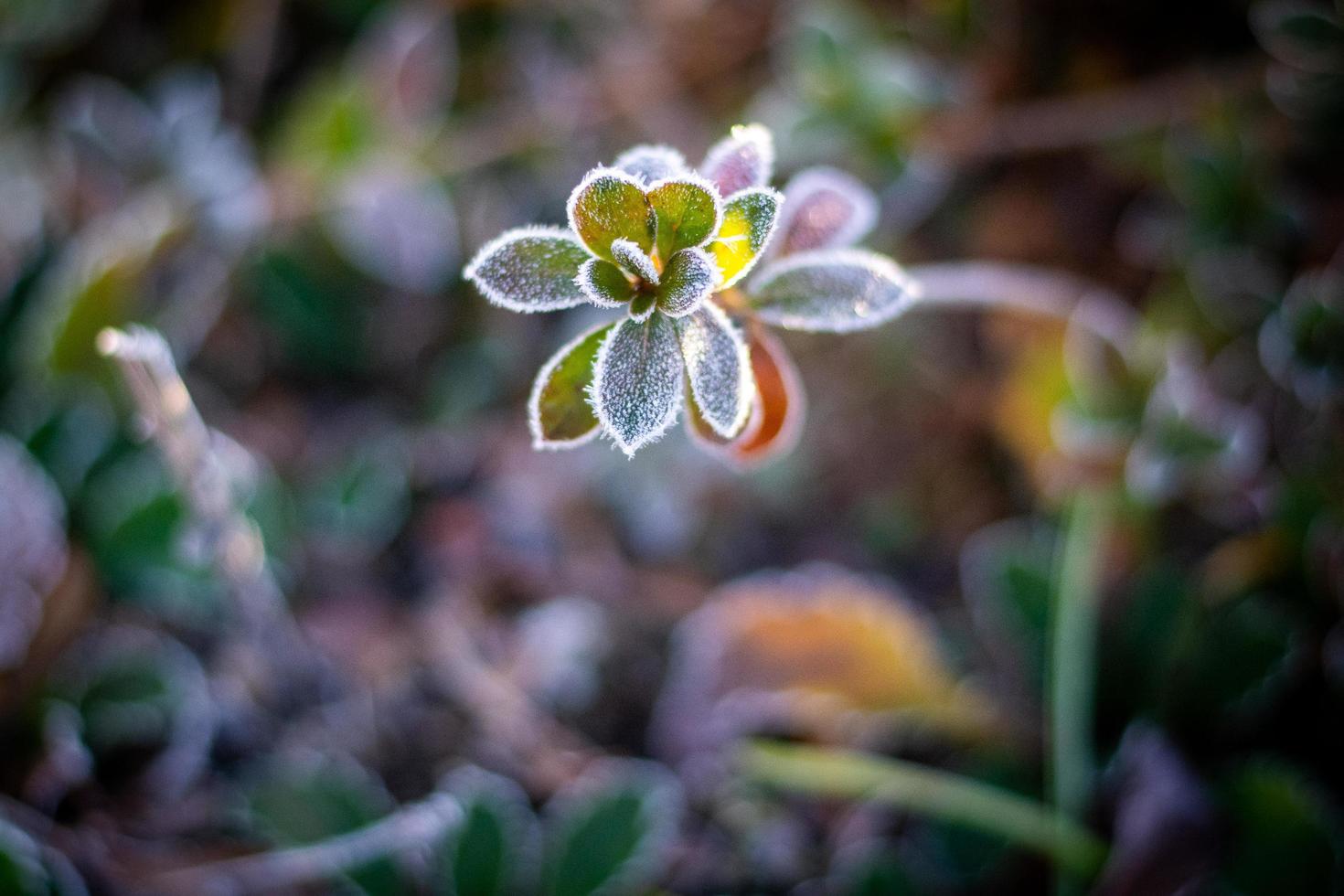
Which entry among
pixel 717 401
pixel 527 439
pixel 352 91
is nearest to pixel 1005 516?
pixel 527 439

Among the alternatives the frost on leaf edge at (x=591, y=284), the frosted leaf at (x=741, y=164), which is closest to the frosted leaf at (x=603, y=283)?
the frost on leaf edge at (x=591, y=284)

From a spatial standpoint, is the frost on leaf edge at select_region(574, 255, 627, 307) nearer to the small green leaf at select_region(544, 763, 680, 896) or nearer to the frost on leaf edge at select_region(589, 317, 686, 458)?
the frost on leaf edge at select_region(589, 317, 686, 458)

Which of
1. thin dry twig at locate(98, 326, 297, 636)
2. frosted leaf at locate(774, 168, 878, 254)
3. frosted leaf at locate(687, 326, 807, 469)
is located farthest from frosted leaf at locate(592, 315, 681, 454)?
thin dry twig at locate(98, 326, 297, 636)

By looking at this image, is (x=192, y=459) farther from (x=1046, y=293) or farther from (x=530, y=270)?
(x=1046, y=293)

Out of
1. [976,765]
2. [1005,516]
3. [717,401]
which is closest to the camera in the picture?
[717,401]

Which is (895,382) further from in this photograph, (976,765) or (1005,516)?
(976,765)

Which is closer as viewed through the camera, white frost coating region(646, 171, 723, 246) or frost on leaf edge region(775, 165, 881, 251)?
white frost coating region(646, 171, 723, 246)
